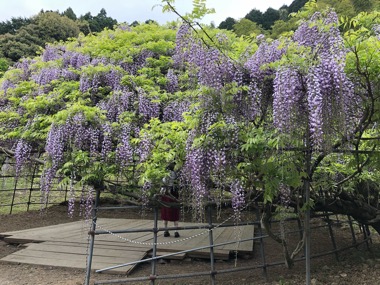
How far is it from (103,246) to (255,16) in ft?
87.3

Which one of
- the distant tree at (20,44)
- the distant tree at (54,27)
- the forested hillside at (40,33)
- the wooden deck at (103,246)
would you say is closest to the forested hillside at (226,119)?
the wooden deck at (103,246)

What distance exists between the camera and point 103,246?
6.80m

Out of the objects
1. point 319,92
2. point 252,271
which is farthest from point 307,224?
point 252,271

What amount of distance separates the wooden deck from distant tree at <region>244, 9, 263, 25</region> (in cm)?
2344

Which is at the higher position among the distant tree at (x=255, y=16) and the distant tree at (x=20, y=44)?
the distant tree at (x=255, y=16)

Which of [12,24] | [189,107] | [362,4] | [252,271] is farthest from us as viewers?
[12,24]

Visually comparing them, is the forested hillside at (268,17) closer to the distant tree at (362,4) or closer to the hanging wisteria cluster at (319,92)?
the distant tree at (362,4)

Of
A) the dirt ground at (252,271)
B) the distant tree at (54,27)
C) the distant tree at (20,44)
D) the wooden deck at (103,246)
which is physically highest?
the distant tree at (54,27)

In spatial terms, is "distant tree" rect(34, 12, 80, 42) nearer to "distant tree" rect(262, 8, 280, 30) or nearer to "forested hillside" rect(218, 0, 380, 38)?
"forested hillside" rect(218, 0, 380, 38)

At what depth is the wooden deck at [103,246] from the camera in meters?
5.97

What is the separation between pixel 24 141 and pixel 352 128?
16.0ft

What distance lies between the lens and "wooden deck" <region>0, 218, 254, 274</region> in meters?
5.97

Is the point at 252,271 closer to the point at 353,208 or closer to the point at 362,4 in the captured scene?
the point at 353,208

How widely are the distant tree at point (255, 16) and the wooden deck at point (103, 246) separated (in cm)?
2344
